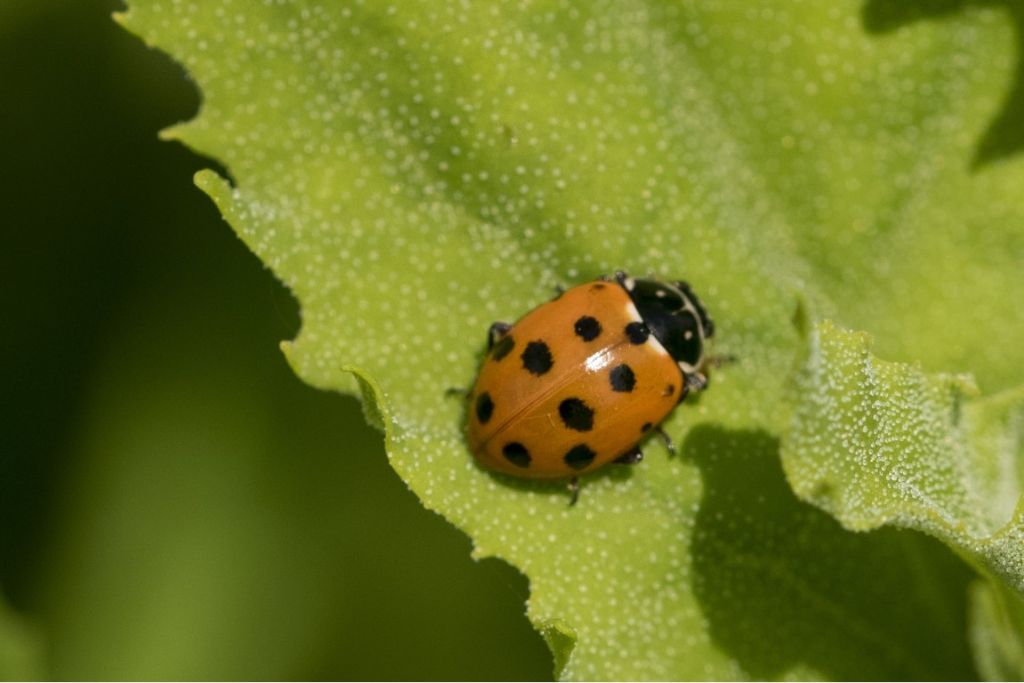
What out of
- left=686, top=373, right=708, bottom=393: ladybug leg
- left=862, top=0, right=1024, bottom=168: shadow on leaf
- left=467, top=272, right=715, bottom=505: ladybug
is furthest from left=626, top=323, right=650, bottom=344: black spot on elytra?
left=862, top=0, right=1024, bottom=168: shadow on leaf

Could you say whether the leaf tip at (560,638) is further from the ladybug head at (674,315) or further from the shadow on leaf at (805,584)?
the ladybug head at (674,315)

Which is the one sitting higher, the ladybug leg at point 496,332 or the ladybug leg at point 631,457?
the ladybug leg at point 496,332

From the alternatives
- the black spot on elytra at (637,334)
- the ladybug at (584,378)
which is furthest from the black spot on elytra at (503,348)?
the black spot on elytra at (637,334)

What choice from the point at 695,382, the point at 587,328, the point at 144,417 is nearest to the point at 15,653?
the point at 144,417

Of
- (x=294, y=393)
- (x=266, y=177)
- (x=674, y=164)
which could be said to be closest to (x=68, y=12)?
(x=294, y=393)

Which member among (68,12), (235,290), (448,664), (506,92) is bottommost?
(448,664)

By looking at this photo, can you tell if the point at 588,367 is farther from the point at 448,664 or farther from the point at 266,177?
the point at 448,664

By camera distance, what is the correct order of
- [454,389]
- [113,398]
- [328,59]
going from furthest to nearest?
1. [113,398]
2. [454,389]
3. [328,59]
